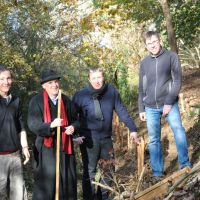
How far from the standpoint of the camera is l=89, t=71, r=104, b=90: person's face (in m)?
5.73

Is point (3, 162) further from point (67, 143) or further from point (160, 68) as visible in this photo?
point (160, 68)

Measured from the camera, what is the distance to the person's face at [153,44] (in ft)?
18.9

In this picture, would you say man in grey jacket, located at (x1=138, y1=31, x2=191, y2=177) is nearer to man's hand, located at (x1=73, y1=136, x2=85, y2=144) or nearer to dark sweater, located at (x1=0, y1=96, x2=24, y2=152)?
man's hand, located at (x1=73, y1=136, x2=85, y2=144)

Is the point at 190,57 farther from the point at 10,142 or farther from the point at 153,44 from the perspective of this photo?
the point at 10,142

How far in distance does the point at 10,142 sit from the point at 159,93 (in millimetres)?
2066

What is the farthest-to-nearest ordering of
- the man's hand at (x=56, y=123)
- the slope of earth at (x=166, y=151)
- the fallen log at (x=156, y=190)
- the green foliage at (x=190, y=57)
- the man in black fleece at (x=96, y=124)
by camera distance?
1. the green foliage at (x=190, y=57)
2. the slope of earth at (x=166, y=151)
3. the man in black fleece at (x=96, y=124)
4. the fallen log at (x=156, y=190)
5. the man's hand at (x=56, y=123)

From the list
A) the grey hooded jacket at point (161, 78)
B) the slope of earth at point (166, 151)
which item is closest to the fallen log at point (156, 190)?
the slope of earth at point (166, 151)

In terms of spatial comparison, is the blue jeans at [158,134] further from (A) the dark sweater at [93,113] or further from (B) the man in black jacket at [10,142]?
(B) the man in black jacket at [10,142]

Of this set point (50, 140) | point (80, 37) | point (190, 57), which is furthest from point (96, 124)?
point (190, 57)

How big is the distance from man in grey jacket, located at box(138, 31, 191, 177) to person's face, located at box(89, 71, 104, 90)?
2.25ft

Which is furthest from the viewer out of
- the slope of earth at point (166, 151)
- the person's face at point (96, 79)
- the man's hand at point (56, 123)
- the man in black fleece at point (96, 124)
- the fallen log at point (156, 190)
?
the slope of earth at point (166, 151)

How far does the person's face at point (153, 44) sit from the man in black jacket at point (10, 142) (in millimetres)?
1837

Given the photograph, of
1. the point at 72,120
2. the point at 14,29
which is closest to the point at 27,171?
the point at 14,29

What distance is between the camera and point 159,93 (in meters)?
5.96
